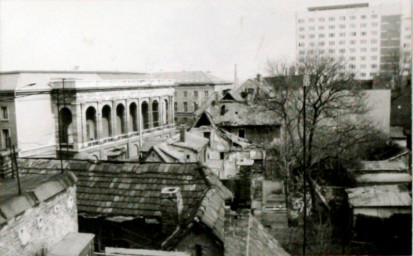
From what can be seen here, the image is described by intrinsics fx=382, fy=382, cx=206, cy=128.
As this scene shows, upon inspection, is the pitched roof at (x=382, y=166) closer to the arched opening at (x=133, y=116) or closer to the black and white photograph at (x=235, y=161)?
the black and white photograph at (x=235, y=161)

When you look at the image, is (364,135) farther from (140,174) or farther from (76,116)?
(76,116)

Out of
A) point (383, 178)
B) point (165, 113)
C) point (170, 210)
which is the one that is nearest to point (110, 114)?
point (165, 113)

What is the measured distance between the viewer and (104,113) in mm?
41562

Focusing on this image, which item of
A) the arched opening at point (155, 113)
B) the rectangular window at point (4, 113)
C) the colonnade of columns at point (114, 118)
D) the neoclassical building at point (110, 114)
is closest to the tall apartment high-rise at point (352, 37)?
the neoclassical building at point (110, 114)

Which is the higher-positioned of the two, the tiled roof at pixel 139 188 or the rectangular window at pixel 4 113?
the rectangular window at pixel 4 113

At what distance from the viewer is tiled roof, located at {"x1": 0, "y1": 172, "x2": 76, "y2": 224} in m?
4.57

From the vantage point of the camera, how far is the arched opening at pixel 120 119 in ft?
142

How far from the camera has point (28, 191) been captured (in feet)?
16.7

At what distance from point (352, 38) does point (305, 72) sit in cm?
1686

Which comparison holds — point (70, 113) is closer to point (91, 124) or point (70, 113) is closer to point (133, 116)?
point (91, 124)

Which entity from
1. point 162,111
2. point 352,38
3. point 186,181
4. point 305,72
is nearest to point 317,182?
point 305,72

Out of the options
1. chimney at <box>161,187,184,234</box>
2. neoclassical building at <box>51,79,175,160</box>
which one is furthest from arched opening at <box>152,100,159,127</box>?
chimney at <box>161,187,184,234</box>

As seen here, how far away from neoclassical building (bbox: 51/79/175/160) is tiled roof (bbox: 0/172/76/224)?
814 inches

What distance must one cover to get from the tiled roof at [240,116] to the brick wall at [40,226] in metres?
24.7
